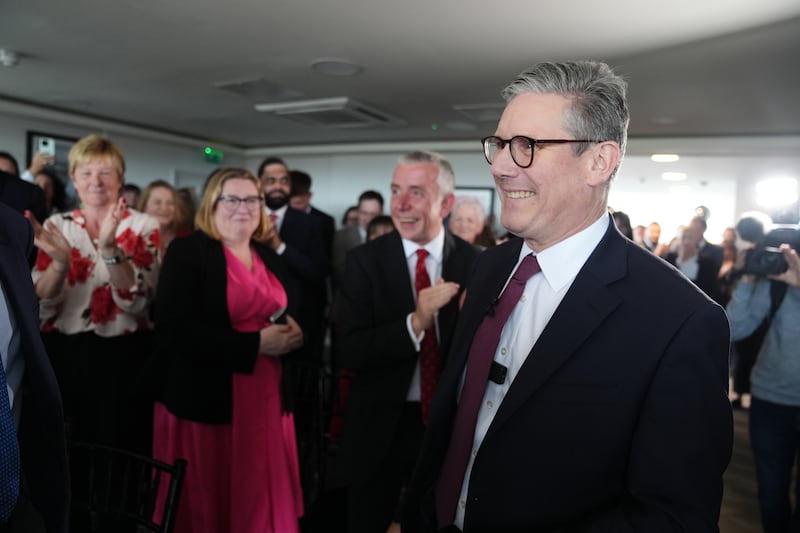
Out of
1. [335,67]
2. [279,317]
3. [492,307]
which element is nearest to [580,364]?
[492,307]

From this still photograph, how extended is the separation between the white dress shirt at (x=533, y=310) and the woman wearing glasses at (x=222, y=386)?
3.63 ft

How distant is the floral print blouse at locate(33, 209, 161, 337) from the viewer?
7.47ft

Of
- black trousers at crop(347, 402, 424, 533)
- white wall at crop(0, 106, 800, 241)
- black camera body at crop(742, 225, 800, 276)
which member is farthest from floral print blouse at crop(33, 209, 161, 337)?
white wall at crop(0, 106, 800, 241)

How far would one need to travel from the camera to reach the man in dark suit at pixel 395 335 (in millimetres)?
1794

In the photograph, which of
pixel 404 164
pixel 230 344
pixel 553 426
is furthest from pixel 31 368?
pixel 404 164

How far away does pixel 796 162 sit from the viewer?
6.42 meters

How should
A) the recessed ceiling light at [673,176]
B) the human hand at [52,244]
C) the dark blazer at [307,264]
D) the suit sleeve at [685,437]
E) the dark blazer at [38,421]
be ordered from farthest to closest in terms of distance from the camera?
the recessed ceiling light at [673,176]
the dark blazer at [307,264]
the human hand at [52,244]
the dark blazer at [38,421]
the suit sleeve at [685,437]

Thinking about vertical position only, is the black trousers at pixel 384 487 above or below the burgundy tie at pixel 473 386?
below

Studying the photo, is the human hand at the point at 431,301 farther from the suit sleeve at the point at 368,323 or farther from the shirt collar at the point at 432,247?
the shirt collar at the point at 432,247

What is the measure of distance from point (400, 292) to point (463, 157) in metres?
6.91

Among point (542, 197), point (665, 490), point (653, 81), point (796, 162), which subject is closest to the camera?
point (665, 490)

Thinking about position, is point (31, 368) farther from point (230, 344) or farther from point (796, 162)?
point (796, 162)

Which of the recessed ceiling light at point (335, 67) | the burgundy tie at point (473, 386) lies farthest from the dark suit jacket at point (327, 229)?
the burgundy tie at point (473, 386)

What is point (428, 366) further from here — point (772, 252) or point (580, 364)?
point (772, 252)
